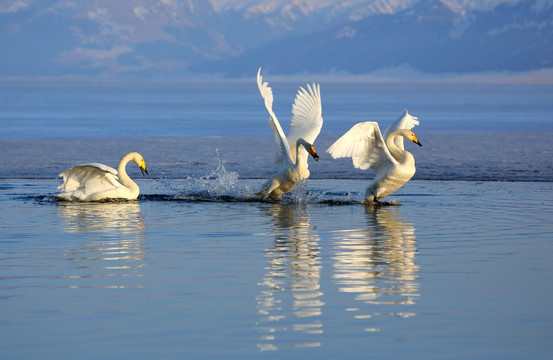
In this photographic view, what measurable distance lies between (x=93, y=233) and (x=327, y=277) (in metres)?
3.23

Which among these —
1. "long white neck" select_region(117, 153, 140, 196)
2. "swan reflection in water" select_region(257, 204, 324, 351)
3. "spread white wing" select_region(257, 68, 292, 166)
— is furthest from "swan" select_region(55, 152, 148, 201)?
"swan reflection in water" select_region(257, 204, 324, 351)

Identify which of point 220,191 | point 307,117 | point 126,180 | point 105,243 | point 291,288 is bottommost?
point 291,288

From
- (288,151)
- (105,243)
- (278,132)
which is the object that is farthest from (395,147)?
(105,243)

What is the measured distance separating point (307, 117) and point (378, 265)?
6998 millimetres

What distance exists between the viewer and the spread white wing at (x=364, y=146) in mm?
13180

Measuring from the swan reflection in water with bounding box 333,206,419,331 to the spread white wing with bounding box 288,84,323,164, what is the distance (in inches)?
149

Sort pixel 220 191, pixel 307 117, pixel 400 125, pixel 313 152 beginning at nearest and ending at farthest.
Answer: pixel 313 152 < pixel 220 191 < pixel 400 125 < pixel 307 117

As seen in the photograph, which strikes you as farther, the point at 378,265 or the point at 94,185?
the point at 94,185

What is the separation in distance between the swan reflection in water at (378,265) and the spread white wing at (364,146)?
193 cm

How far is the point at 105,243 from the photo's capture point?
9617mm

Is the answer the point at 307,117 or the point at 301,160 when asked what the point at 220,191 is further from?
the point at 307,117

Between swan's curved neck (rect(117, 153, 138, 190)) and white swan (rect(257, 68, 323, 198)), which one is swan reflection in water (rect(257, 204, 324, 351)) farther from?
swan's curved neck (rect(117, 153, 138, 190))

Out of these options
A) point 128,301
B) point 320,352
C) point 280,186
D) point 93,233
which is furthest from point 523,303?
point 280,186

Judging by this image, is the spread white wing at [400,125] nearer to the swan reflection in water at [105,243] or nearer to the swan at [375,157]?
the swan at [375,157]
